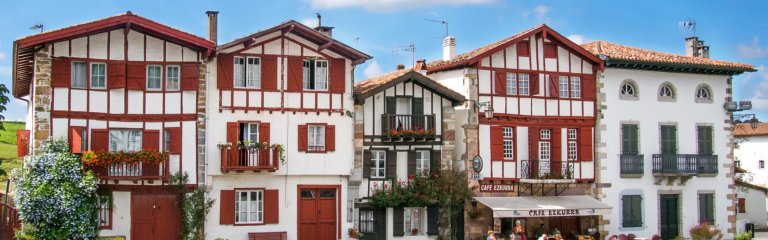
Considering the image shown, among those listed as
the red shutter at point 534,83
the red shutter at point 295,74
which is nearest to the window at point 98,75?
the red shutter at point 295,74

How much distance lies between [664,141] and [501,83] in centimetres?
742

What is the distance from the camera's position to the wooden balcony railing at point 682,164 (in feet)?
117

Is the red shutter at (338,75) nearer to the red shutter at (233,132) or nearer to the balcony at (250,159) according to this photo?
the balcony at (250,159)

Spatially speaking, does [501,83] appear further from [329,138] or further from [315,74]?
[315,74]

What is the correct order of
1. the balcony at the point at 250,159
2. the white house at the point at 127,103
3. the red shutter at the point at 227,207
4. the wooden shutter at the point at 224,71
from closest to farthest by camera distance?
the white house at the point at 127,103 < the balcony at the point at 250,159 < the wooden shutter at the point at 224,71 < the red shutter at the point at 227,207

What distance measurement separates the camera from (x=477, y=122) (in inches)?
1286

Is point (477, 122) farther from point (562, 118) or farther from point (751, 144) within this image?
point (751, 144)

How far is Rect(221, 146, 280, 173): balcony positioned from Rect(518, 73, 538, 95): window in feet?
31.0

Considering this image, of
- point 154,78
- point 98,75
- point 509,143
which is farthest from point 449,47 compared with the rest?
point 98,75

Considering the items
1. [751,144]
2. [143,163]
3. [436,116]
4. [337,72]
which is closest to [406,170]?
[436,116]

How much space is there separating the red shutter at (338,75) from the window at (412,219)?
4834 mm

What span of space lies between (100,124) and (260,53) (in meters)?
5.23

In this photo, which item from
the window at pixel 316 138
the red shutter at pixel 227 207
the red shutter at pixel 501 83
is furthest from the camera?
the red shutter at pixel 501 83

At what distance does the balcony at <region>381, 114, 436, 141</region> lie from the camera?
31.1m
